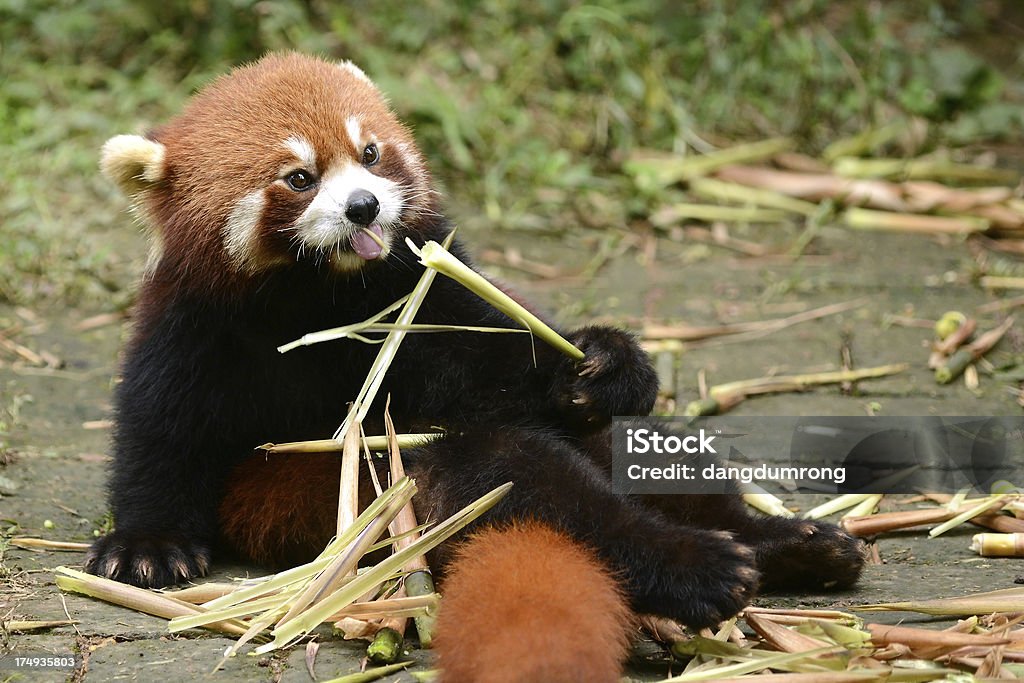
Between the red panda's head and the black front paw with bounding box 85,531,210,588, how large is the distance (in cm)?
76

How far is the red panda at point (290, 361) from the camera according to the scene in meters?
3.15

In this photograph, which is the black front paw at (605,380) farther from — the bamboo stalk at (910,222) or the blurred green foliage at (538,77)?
the bamboo stalk at (910,222)

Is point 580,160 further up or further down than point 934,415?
further up

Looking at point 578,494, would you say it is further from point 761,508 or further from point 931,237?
point 931,237

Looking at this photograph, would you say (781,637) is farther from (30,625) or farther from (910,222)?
(910,222)

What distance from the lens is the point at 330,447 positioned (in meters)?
3.05

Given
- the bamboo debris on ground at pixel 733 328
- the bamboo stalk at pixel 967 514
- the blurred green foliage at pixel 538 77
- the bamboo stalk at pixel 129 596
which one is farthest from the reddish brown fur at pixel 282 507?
the blurred green foliage at pixel 538 77

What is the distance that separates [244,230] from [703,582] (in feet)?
5.15

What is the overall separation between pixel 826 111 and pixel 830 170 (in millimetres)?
677

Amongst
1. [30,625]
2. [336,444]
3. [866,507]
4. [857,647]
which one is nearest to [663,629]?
[857,647]

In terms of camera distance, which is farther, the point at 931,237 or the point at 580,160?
the point at 580,160

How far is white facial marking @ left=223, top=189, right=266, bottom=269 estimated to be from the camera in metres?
3.21

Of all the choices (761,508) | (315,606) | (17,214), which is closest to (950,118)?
(761,508)

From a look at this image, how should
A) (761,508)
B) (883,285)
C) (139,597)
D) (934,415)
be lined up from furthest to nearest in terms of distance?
(883,285) → (934,415) → (761,508) → (139,597)
